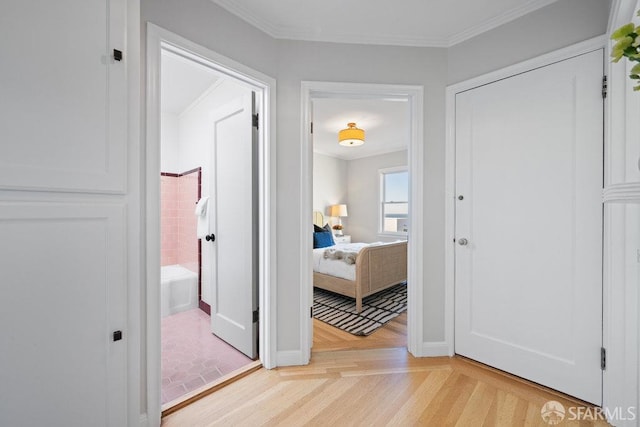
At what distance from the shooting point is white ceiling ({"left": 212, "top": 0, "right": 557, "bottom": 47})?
1.75 metres

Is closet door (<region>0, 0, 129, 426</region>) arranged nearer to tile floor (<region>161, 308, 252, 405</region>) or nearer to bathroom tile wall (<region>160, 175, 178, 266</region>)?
tile floor (<region>161, 308, 252, 405</region>)

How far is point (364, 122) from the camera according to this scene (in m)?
4.31

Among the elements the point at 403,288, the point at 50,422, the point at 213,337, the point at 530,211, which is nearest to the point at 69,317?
the point at 50,422

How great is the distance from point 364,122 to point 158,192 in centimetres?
354

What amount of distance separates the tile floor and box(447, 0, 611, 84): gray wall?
2.81 meters

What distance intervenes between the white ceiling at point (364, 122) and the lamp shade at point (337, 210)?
124cm

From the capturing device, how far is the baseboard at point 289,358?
2007 mm

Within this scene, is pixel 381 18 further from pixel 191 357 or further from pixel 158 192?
pixel 191 357

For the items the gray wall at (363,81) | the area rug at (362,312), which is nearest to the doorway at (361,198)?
the area rug at (362,312)

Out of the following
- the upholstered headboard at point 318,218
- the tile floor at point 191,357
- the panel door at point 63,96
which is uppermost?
the panel door at point 63,96

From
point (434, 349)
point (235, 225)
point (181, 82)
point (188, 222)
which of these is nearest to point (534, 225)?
point (434, 349)

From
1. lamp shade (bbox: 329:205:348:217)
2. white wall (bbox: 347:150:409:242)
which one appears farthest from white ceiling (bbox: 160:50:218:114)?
white wall (bbox: 347:150:409:242)

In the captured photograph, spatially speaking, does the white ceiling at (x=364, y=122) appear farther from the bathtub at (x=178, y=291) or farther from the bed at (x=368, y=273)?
the bathtub at (x=178, y=291)

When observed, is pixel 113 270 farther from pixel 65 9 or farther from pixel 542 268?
pixel 542 268
